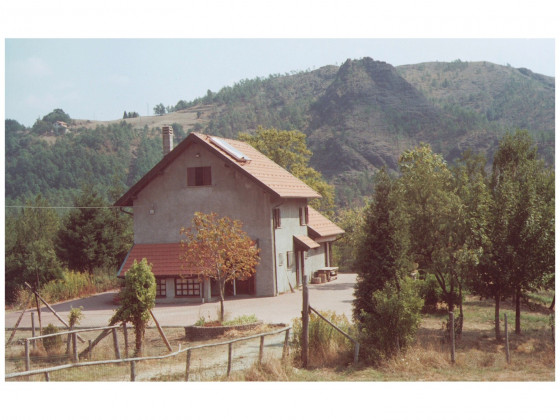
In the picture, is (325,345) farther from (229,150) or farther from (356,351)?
(229,150)

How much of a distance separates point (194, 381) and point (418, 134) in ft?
333

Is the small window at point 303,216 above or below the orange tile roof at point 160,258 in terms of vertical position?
above

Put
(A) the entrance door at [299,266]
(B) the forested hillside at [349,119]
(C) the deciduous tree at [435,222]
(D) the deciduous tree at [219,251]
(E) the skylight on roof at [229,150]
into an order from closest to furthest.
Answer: (C) the deciduous tree at [435,222] → (D) the deciduous tree at [219,251] → (E) the skylight on roof at [229,150] → (A) the entrance door at [299,266] → (B) the forested hillside at [349,119]

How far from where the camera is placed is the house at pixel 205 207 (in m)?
27.1

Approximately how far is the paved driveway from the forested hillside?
115 feet

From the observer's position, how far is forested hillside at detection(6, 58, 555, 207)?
285ft

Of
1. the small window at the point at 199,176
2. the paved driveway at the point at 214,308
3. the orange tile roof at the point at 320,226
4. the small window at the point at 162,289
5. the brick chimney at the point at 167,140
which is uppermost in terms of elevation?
the brick chimney at the point at 167,140

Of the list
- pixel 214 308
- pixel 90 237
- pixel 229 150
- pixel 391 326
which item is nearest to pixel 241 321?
pixel 214 308

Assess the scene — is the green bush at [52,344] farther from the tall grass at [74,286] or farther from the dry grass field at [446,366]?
the tall grass at [74,286]

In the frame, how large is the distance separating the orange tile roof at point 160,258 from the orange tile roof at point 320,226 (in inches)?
334

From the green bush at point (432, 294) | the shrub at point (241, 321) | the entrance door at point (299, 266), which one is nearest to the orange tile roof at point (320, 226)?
the entrance door at point (299, 266)

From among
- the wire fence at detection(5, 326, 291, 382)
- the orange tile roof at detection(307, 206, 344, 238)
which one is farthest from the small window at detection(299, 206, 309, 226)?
the wire fence at detection(5, 326, 291, 382)

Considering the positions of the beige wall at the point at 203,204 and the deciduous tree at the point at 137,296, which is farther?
the beige wall at the point at 203,204

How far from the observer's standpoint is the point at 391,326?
48.0 feet
